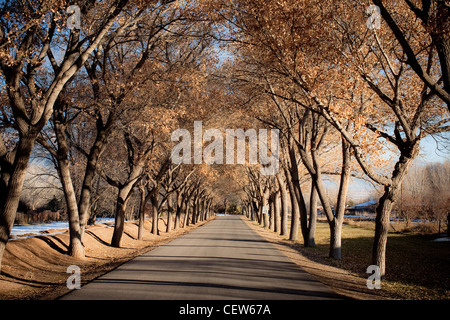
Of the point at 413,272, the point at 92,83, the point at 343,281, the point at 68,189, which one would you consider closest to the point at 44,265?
the point at 68,189

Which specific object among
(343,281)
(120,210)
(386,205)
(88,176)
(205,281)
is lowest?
(343,281)

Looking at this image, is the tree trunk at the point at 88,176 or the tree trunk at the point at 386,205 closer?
the tree trunk at the point at 386,205

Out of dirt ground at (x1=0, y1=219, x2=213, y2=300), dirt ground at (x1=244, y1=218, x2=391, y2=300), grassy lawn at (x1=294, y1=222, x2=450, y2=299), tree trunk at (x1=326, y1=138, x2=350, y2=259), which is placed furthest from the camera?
tree trunk at (x1=326, y1=138, x2=350, y2=259)

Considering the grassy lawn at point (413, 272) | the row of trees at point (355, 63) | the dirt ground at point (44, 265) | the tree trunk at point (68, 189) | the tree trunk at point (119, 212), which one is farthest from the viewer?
the tree trunk at point (119, 212)

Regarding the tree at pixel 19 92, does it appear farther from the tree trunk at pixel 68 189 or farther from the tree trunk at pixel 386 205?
the tree trunk at pixel 386 205

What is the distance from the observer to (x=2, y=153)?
8.62 meters

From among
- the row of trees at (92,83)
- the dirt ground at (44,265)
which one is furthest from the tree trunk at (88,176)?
the dirt ground at (44,265)

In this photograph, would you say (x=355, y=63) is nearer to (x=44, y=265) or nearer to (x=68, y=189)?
(x=68, y=189)

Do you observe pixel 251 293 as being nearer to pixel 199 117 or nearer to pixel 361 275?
pixel 361 275

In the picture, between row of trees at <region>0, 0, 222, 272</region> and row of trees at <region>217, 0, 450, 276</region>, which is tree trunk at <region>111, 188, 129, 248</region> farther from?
row of trees at <region>217, 0, 450, 276</region>

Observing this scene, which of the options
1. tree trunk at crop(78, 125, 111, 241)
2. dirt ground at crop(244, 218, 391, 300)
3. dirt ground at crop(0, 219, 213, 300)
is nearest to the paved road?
dirt ground at crop(244, 218, 391, 300)

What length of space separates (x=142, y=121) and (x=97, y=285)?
816 cm

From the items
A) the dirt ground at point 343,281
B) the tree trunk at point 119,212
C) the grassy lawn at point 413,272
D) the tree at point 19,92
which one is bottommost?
the grassy lawn at point 413,272
